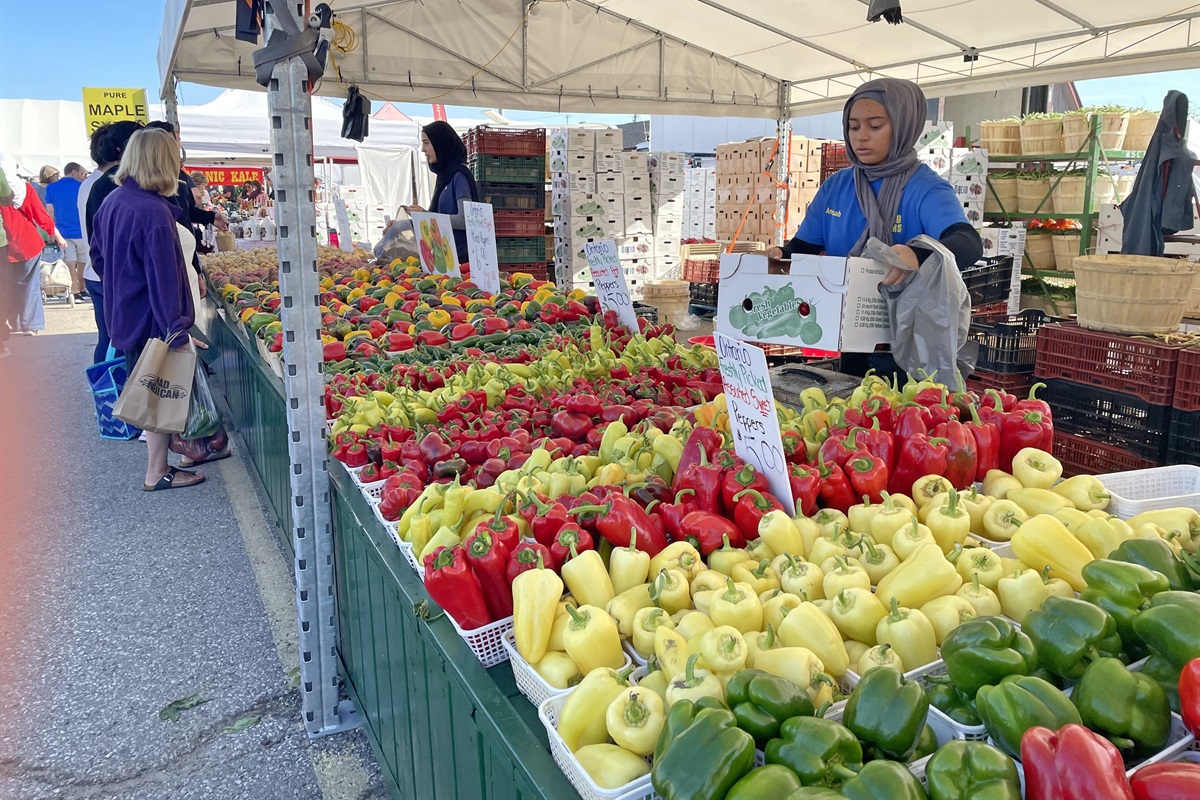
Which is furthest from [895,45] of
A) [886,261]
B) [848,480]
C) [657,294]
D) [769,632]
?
[769,632]

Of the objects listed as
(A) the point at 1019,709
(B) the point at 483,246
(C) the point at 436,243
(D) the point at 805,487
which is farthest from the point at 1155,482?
(C) the point at 436,243

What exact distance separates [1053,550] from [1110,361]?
9.34 feet

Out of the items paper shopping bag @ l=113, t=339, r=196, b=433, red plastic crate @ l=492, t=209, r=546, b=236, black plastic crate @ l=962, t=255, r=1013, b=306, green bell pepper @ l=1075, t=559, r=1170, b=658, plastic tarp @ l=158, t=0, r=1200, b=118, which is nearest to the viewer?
green bell pepper @ l=1075, t=559, r=1170, b=658

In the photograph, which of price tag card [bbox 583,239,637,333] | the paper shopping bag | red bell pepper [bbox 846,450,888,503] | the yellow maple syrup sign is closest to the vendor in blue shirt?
price tag card [bbox 583,239,637,333]

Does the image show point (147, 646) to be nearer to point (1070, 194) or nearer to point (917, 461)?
point (917, 461)

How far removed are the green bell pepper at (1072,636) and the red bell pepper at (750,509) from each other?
2.20 feet

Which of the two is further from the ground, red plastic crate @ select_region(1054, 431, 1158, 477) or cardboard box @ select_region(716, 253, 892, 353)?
cardboard box @ select_region(716, 253, 892, 353)

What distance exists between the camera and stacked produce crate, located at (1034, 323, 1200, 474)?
3723mm

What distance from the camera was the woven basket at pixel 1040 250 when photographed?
9938 millimetres

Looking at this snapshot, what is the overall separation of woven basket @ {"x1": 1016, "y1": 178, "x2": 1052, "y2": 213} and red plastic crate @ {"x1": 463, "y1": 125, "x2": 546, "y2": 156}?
229 inches

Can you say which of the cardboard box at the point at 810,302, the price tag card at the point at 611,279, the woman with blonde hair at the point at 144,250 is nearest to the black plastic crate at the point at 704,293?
the price tag card at the point at 611,279

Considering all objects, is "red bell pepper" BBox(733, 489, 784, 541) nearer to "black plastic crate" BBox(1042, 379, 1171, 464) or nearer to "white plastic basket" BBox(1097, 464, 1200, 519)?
"white plastic basket" BBox(1097, 464, 1200, 519)

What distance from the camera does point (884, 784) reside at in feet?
3.39

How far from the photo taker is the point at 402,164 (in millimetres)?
22469
